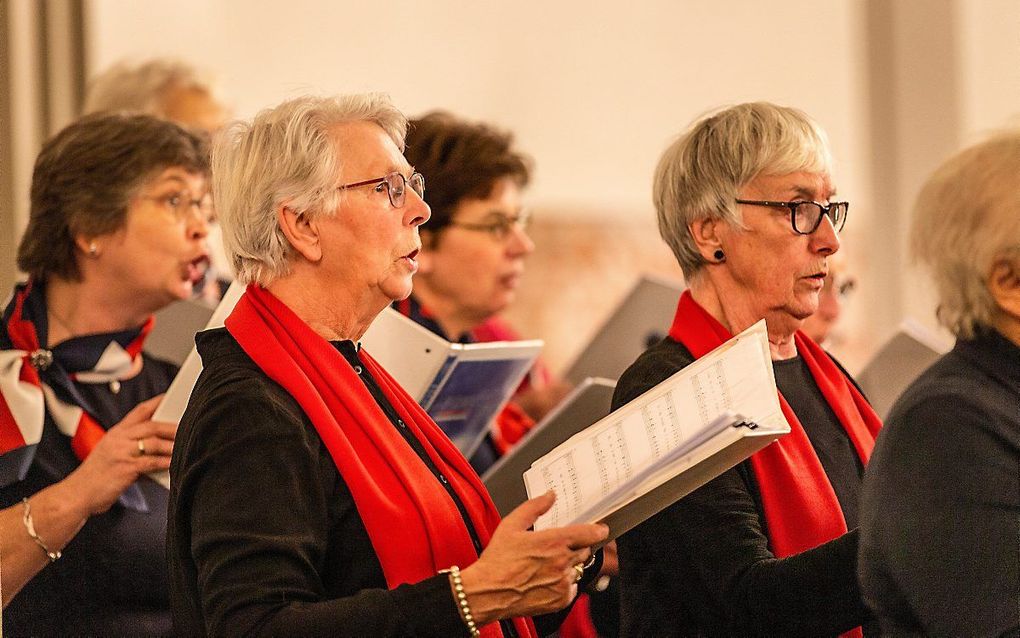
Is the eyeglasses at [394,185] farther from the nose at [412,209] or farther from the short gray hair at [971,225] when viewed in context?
the short gray hair at [971,225]

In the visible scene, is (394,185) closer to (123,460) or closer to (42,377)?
(123,460)

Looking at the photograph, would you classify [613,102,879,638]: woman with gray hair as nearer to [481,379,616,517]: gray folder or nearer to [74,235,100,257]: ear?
[481,379,616,517]: gray folder

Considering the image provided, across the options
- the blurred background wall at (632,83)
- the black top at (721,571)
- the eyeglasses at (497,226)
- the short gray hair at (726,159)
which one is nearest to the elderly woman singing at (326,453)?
the black top at (721,571)

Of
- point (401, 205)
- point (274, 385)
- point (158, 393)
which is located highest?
point (401, 205)

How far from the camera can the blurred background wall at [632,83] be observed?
18.7 feet

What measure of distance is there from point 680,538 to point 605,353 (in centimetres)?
154

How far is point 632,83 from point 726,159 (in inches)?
163

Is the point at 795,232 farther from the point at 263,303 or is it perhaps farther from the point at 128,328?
the point at 128,328

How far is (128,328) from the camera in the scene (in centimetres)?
269

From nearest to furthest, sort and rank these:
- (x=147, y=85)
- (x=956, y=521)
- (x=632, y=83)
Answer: (x=956, y=521) → (x=147, y=85) → (x=632, y=83)

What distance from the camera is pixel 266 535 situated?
165 centimetres

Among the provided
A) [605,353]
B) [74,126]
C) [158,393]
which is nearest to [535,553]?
[158,393]

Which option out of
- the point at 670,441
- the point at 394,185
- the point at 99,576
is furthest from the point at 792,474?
the point at 99,576

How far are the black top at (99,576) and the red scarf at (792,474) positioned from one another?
3.52ft
